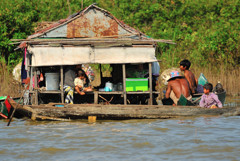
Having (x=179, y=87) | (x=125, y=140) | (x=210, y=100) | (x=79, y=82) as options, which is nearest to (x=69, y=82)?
(x=79, y=82)

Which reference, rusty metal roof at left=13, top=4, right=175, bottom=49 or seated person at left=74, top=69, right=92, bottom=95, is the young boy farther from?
rusty metal roof at left=13, top=4, right=175, bottom=49

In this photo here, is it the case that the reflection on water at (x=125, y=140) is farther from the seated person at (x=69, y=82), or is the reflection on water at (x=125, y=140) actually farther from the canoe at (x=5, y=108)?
the seated person at (x=69, y=82)

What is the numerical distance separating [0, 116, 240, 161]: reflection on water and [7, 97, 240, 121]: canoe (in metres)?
0.16

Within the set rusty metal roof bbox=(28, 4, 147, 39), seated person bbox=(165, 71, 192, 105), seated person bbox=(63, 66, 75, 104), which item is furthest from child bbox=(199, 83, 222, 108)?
seated person bbox=(63, 66, 75, 104)

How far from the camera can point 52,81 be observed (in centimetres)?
1092

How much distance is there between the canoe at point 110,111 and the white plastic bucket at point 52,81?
55 cm

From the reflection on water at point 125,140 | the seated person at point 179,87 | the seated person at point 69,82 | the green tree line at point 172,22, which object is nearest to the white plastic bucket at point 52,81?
the seated person at point 69,82

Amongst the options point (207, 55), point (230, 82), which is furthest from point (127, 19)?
point (230, 82)

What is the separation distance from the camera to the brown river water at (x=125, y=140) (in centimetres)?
716

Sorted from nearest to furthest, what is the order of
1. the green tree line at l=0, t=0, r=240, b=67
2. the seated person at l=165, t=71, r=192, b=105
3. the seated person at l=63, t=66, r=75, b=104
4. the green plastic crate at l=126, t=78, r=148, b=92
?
the seated person at l=63, t=66, r=75, b=104
the green plastic crate at l=126, t=78, r=148, b=92
the seated person at l=165, t=71, r=192, b=105
the green tree line at l=0, t=0, r=240, b=67

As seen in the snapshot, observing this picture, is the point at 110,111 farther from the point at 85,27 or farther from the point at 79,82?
the point at 85,27

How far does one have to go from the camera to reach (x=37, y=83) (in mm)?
11047

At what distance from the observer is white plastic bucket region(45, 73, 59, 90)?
10883mm

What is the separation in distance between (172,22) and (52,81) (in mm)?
12122
